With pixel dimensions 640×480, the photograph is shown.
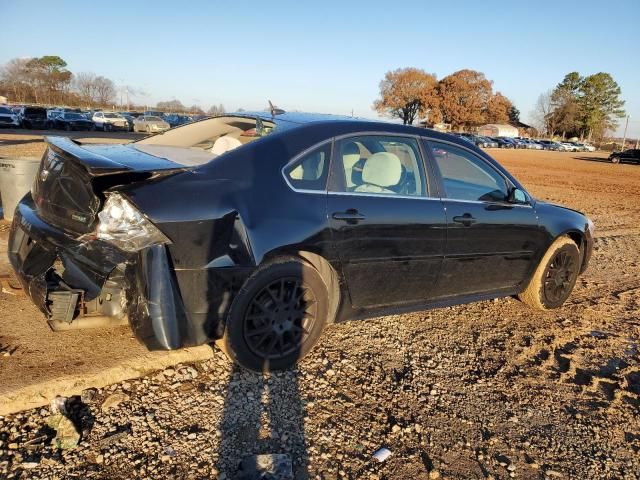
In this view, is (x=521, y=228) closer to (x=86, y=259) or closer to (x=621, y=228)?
(x=86, y=259)

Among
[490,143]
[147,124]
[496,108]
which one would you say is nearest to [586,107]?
[496,108]

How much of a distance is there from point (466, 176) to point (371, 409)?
7.26 ft

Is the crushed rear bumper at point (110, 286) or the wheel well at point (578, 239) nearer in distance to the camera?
the crushed rear bumper at point (110, 286)

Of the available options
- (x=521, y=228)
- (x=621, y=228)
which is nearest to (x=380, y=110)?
(x=621, y=228)

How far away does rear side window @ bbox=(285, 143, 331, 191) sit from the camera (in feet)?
10.4

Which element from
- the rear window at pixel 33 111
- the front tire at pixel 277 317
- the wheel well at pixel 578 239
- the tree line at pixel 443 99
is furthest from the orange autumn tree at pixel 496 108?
the front tire at pixel 277 317

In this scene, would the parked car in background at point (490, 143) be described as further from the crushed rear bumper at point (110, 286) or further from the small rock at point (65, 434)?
the small rock at point (65, 434)

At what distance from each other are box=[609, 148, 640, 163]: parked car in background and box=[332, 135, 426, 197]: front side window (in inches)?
1825

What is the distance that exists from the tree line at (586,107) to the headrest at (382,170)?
107 meters

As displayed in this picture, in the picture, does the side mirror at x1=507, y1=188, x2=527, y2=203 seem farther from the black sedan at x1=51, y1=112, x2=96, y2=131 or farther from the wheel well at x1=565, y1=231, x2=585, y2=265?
the black sedan at x1=51, y1=112, x2=96, y2=131

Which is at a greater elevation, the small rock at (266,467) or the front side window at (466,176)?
the front side window at (466,176)

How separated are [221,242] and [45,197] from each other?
127cm

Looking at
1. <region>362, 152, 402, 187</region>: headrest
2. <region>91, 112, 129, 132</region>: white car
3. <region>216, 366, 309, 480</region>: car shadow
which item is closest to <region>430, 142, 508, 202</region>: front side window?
<region>362, 152, 402, 187</region>: headrest

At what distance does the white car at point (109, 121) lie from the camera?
36.6m
